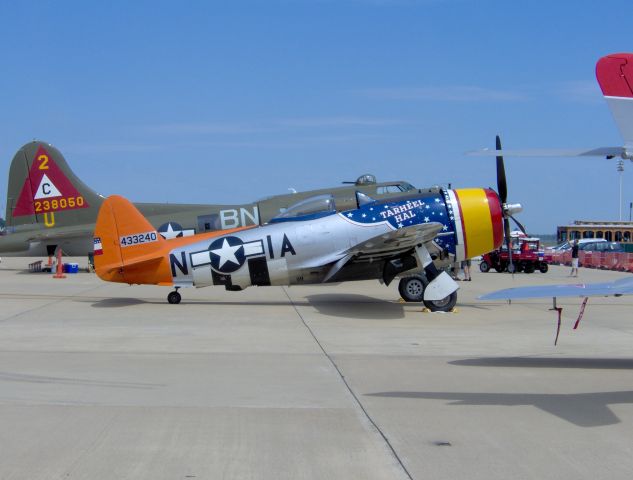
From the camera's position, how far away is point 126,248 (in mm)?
15906

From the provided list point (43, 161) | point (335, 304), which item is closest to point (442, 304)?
point (335, 304)

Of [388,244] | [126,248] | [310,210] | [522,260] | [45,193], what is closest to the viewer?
[388,244]

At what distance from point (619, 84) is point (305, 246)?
30.7 ft

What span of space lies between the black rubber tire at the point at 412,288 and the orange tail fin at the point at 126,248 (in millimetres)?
5376

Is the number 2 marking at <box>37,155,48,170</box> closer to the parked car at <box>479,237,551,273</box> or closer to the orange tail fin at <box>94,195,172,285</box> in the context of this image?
the orange tail fin at <box>94,195,172,285</box>

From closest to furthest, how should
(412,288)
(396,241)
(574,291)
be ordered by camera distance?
1. (574,291)
2. (396,241)
3. (412,288)

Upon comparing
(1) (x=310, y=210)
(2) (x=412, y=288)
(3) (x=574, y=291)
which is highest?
(1) (x=310, y=210)

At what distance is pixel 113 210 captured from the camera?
16.0 m

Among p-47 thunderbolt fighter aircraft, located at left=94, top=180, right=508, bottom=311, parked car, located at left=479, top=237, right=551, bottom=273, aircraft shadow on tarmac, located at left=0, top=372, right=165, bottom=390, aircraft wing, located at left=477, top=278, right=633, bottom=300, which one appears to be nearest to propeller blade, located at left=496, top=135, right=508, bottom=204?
p-47 thunderbolt fighter aircraft, located at left=94, top=180, right=508, bottom=311

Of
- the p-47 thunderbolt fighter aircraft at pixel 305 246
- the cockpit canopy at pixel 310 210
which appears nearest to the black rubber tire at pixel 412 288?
the p-47 thunderbolt fighter aircraft at pixel 305 246

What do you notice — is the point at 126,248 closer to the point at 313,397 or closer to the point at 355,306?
the point at 355,306

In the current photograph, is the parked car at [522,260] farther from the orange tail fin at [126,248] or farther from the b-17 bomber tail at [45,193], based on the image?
the orange tail fin at [126,248]

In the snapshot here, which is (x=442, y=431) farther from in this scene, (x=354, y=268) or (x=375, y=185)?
(x=375, y=185)

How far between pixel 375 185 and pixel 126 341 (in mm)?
13806
